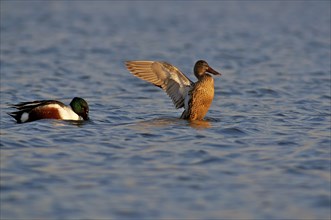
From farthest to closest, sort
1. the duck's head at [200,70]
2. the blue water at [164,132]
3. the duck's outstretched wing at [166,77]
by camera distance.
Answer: the duck's head at [200,70]
the duck's outstretched wing at [166,77]
the blue water at [164,132]

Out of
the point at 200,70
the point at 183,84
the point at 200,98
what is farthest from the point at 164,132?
the point at 200,70

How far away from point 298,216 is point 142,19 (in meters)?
19.2

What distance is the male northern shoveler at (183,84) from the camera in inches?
399

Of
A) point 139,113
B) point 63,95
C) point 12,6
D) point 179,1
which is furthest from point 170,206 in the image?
point 179,1

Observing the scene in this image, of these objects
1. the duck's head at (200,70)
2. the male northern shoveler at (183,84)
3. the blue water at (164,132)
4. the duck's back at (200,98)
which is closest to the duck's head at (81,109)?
the blue water at (164,132)

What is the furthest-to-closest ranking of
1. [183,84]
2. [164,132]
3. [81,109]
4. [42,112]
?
[183,84]
[81,109]
[42,112]
[164,132]

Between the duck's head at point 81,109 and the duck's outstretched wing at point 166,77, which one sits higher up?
the duck's outstretched wing at point 166,77

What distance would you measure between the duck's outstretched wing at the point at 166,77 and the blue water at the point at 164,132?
0.34 m

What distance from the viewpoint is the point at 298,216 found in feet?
19.4

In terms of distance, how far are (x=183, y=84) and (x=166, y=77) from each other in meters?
0.25

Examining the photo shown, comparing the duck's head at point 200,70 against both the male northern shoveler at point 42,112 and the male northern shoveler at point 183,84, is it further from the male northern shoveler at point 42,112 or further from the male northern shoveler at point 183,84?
the male northern shoveler at point 42,112

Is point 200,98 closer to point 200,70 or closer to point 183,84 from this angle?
point 183,84

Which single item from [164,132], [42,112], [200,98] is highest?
[200,98]

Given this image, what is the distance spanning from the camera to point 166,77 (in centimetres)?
1035
